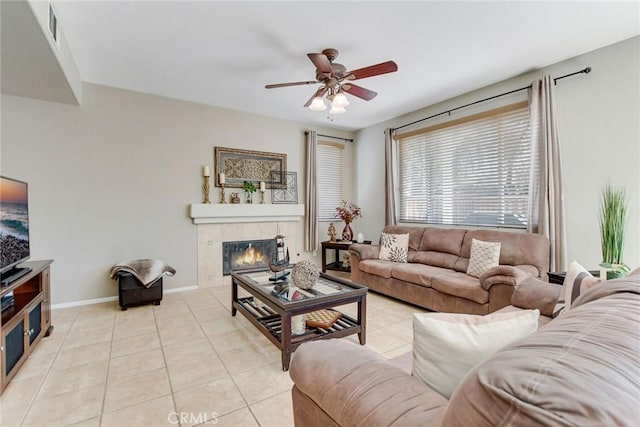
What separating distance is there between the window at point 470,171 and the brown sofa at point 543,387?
2965 mm

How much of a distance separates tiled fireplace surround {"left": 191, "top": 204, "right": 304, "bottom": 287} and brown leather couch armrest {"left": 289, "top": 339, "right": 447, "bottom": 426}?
3.57 m

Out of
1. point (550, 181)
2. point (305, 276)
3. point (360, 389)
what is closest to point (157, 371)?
point (305, 276)

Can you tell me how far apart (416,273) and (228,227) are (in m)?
2.85

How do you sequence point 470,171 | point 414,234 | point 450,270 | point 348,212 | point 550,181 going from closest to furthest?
point 550,181 → point 450,270 → point 470,171 → point 414,234 → point 348,212

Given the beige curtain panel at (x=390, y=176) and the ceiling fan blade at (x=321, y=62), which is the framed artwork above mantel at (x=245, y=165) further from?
the ceiling fan blade at (x=321, y=62)

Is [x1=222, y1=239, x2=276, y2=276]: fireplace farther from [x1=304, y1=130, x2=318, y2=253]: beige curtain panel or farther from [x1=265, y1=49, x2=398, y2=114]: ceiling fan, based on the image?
[x1=265, y1=49, x2=398, y2=114]: ceiling fan

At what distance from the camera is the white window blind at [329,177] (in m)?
5.62

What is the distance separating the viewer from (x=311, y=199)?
5.25 meters

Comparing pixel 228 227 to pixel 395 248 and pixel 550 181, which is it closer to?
pixel 395 248

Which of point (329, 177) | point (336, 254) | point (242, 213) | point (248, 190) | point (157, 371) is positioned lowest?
point (157, 371)

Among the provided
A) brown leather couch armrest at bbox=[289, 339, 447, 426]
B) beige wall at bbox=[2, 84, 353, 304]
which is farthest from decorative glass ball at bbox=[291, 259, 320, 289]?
beige wall at bbox=[2, 84, 353, 304]

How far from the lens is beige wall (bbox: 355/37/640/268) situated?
2678 millimetres

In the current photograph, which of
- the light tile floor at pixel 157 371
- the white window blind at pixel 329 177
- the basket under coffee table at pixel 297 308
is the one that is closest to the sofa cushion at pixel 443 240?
the light tile floor at pixel 157 371

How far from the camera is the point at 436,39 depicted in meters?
2.72
